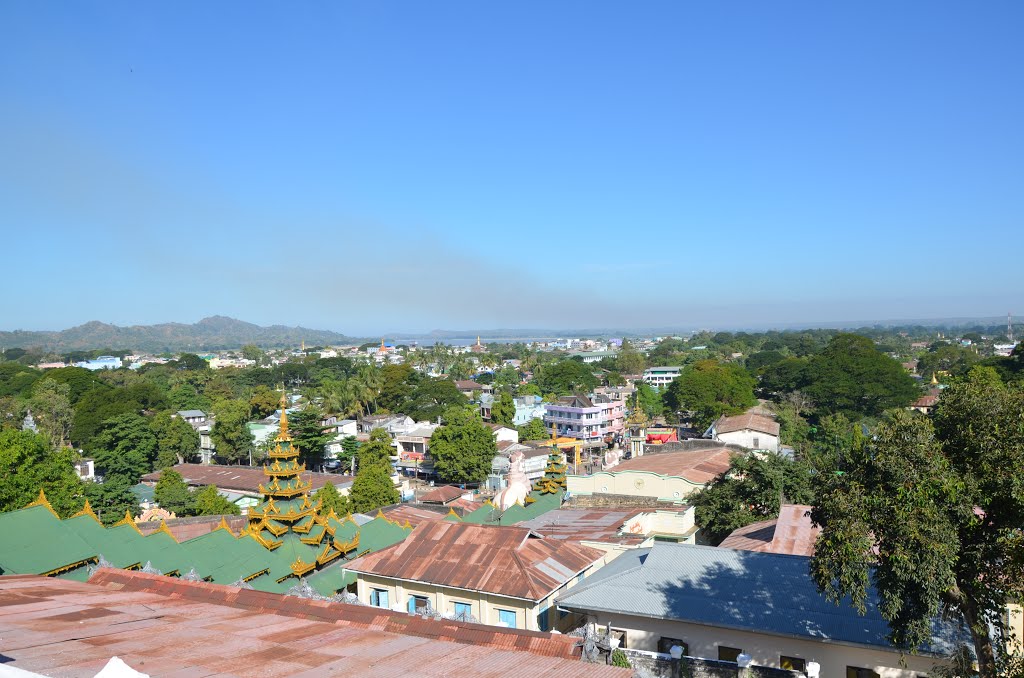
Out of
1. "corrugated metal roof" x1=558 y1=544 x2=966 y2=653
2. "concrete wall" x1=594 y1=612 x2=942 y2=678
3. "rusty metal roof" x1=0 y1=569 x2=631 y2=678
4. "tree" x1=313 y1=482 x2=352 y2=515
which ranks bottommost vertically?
"tree" x1=313 y1=482 x2=352 y2=515

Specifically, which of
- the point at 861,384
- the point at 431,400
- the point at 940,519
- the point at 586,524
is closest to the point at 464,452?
the point at 586,524

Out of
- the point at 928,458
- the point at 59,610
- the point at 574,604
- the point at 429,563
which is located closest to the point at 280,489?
the point at 429,563

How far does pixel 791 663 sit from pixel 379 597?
903cm

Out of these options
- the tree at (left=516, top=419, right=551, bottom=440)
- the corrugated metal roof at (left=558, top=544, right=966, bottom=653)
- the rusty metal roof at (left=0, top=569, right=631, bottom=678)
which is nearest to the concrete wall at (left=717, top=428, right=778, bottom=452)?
the tree at (left=516, top=419, right=551, bottom=440)

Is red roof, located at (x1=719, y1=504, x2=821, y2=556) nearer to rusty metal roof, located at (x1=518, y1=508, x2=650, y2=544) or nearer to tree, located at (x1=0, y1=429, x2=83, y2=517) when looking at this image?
rusty metal roof, located at (x1=518, y1=508, x2=650, y2=544)

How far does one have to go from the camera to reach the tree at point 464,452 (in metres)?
40.9

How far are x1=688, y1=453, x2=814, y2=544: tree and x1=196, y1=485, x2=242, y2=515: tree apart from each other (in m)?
21.3

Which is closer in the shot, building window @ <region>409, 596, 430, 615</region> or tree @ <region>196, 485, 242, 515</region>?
building window @ <region>409, 596, 430, 615</region>

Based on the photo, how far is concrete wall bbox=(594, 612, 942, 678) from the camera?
10.5 meters

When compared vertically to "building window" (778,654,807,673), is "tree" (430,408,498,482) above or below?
below

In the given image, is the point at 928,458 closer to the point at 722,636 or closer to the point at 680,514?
the point at 722,636

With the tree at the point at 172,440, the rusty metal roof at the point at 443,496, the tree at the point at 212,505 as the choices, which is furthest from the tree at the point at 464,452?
the tree at the point at 172,440

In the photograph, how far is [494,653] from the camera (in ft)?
21.2

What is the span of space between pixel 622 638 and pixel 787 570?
11.7 ft
